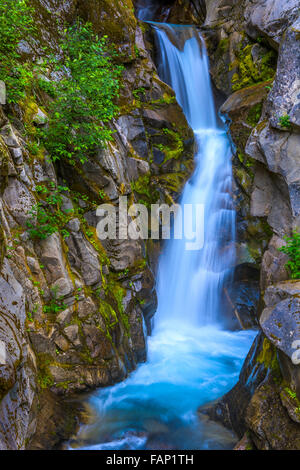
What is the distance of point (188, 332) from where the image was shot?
8664 mm

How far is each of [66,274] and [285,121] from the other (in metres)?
4.94

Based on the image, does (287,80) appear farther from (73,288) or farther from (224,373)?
(224,373)

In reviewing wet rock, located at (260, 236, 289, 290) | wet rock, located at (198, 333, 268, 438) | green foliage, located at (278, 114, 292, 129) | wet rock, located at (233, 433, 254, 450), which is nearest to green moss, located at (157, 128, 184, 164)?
green foliage, located at (278, 114, 292, 129)

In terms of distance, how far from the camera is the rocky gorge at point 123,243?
13.3 ft

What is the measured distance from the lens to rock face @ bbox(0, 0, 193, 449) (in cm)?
396

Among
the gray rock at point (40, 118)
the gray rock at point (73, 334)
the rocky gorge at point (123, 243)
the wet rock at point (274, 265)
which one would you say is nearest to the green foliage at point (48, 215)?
the rocky gorge at point (123, 243)

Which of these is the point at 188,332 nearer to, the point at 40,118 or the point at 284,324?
the point at 284,324

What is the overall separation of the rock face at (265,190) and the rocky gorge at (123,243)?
0.08 feet

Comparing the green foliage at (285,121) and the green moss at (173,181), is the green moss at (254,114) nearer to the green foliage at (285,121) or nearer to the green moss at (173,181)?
the green moss at (173,181)

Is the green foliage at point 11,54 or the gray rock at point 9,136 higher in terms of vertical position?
the green foliage at point 11,54

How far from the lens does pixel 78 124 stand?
18.3 feet

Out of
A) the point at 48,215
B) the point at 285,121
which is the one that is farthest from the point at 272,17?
the point at 48,215

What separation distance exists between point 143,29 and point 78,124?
284 inches

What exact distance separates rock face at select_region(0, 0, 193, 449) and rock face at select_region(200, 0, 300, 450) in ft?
8.14
